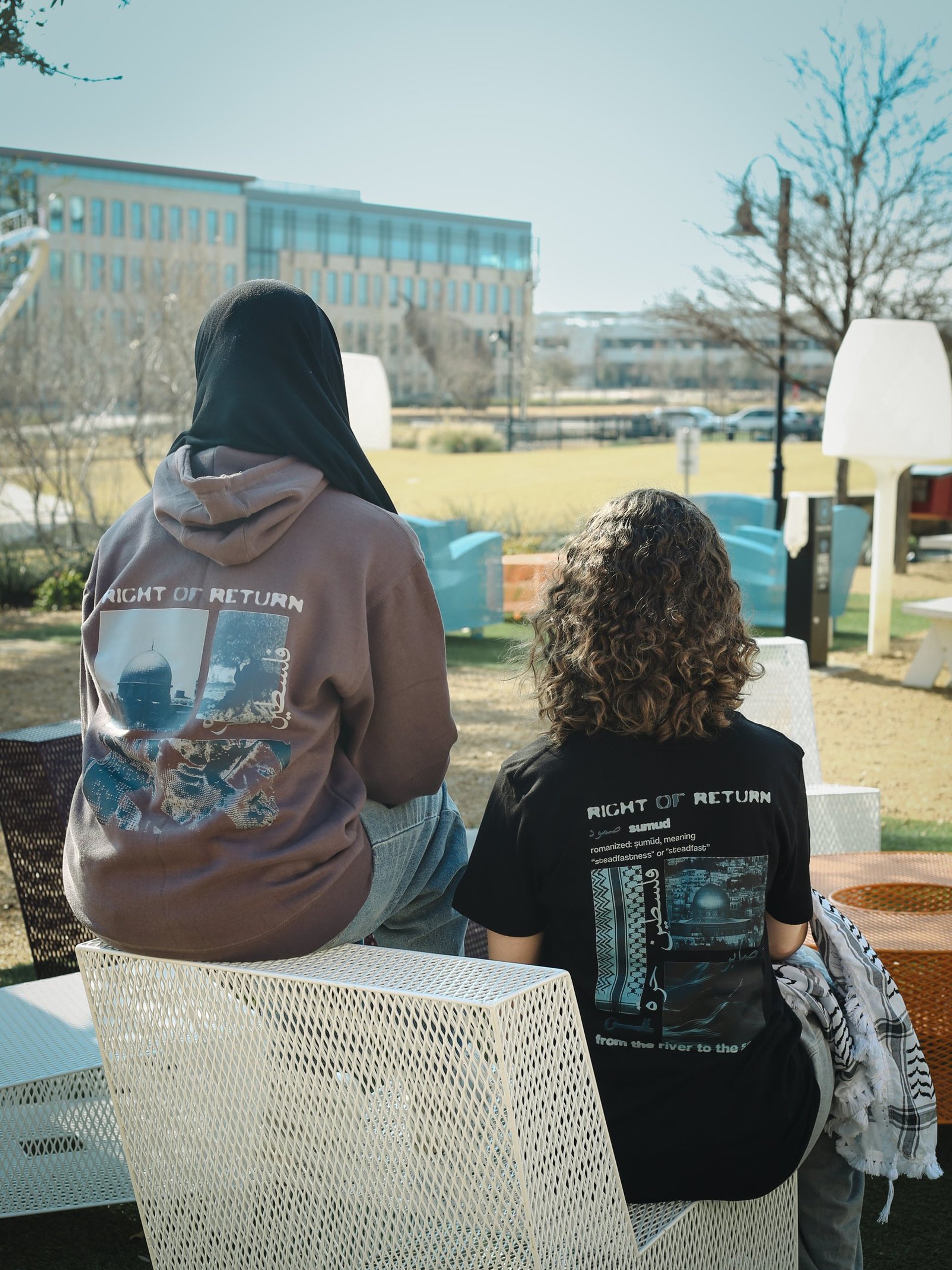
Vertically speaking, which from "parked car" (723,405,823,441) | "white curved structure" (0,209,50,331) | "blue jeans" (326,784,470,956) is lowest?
"blue jeans" (326,784,470,956)

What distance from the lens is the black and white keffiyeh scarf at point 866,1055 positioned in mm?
1875

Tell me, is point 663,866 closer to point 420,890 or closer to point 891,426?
point 420,890

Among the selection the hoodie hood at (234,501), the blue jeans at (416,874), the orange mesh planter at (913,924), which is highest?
the hoodie hood at (234,501)

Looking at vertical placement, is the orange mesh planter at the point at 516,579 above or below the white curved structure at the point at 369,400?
below

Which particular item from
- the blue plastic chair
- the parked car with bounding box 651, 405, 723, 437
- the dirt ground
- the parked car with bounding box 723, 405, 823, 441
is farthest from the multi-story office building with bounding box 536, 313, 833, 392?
the dirt ground

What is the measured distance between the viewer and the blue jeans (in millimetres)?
1963

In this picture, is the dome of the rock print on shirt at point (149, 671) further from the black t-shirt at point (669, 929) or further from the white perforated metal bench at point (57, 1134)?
the white perforated metal bench at point (57, 1134)

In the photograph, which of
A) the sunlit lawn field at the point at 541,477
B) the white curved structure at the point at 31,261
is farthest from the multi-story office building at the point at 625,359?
the white curved structure at the point at 31,261

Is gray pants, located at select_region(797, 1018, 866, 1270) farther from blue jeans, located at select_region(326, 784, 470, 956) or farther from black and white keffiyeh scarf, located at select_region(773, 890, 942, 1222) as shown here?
blue jeans, located at select_region(326, 784, 470, 956)

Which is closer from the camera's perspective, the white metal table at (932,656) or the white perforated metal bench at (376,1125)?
the white perforated metal bench at (376,1125)

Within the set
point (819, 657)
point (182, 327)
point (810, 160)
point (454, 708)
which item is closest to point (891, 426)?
point (819, 657)

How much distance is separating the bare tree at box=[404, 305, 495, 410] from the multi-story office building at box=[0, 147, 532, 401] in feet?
2.50

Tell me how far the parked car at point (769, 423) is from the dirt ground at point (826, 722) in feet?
141

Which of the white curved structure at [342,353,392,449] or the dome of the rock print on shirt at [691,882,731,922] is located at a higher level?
the white curved structure at [342,353,392,449]
